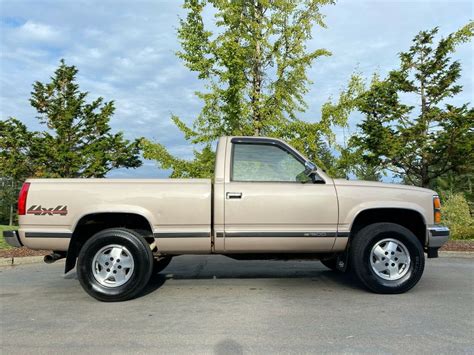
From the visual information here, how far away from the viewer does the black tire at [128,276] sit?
4.75 meters

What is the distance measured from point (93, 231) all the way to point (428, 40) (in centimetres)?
1544

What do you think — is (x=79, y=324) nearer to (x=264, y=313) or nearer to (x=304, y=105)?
(x=264, y=313)

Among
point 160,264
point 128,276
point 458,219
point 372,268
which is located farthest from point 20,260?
point 458,219

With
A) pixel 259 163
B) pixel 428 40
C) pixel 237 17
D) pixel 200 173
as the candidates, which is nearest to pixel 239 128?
pixel 200 173

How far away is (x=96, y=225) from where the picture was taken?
5.22m

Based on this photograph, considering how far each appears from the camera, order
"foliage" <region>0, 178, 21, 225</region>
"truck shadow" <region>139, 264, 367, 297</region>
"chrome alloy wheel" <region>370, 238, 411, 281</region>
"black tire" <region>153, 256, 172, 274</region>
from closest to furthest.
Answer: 1. "chrome alloy wheel" <region>370, 238, 411, 281</region>
2. "truck shadow" <region>139, 264, 367, 297</region>
3. "black tire" <region>153, 256, 172, 274</region>
4. "foliage" <region>0, 178, 21, 225</region>

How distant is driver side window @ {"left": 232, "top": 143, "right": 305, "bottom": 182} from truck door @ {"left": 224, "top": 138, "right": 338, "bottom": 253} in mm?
12

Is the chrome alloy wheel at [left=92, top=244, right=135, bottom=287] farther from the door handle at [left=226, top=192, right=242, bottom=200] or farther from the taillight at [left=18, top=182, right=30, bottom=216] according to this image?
the door handle at [left=226, top=192, right=242, bottom=200]

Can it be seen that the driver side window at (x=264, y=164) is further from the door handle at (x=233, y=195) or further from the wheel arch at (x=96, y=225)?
the wheel arch at (x=96, y=225)

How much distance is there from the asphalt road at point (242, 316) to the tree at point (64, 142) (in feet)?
70.3

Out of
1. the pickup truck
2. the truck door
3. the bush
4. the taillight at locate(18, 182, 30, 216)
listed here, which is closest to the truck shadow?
the pickup truck

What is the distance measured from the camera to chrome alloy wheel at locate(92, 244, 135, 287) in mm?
4816

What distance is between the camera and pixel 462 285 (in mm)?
5660

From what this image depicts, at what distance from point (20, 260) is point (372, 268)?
661cm
